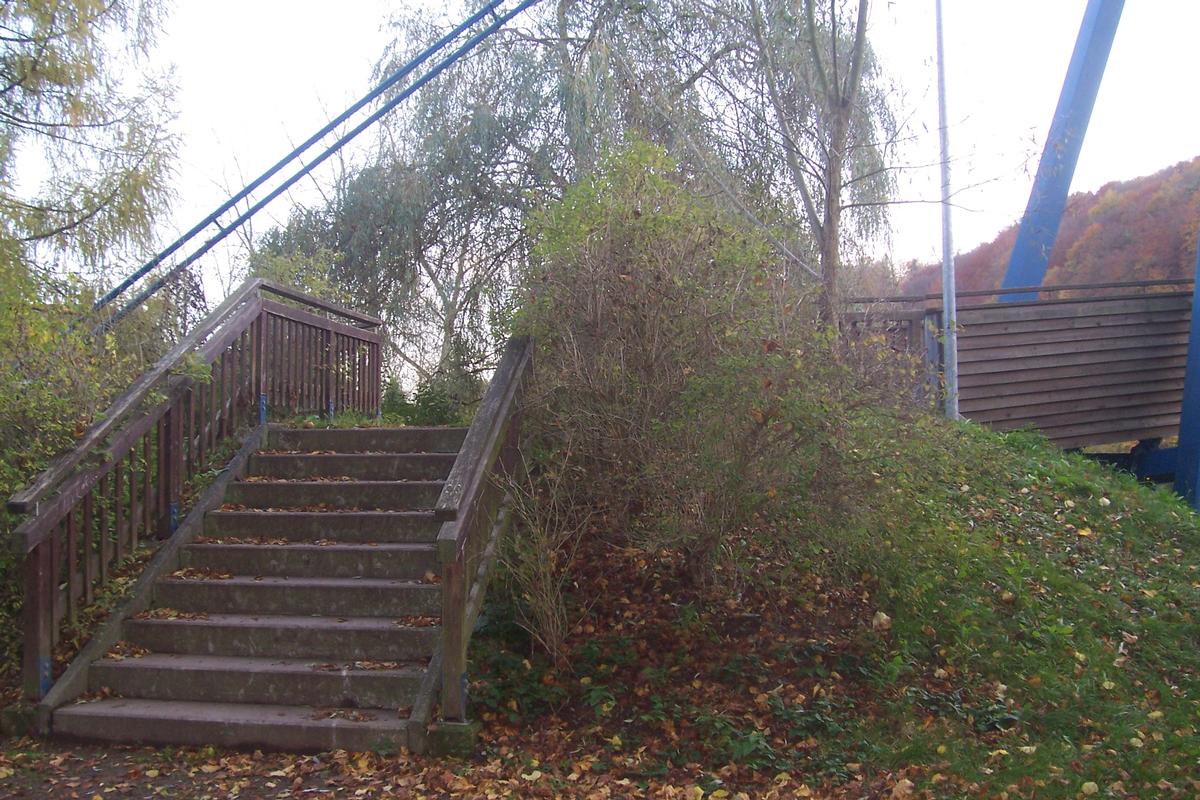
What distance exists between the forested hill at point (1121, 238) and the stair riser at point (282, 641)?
18756 mm

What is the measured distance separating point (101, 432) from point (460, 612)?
240 cm

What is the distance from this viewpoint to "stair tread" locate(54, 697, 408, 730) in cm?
484

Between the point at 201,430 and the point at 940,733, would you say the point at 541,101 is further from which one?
the point at 940,733

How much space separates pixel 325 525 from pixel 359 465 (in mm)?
771

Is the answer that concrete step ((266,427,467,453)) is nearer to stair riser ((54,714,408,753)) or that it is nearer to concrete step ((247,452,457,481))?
concrete step ((247,452,457,481))

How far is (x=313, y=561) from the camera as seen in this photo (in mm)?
6043

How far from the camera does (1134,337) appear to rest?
12.4 metres

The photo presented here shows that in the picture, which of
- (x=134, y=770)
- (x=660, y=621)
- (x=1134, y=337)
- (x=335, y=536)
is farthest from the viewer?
(x=1134, y=337)

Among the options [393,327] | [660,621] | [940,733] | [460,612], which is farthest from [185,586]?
[393,327]

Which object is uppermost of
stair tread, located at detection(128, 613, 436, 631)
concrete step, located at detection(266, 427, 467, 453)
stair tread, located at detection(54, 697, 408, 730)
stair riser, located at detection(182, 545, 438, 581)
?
concrete step, located at detection(266, 427, 467, 453)

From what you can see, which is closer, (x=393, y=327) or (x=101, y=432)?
(x=101, y=432)

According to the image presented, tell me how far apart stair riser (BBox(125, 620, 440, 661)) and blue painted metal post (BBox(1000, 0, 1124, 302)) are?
32.9 feet

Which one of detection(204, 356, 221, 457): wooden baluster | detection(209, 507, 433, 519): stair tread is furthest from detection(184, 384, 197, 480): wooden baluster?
detection(209, 507, 433, 519): stair tread

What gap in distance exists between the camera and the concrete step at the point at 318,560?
234 inches
